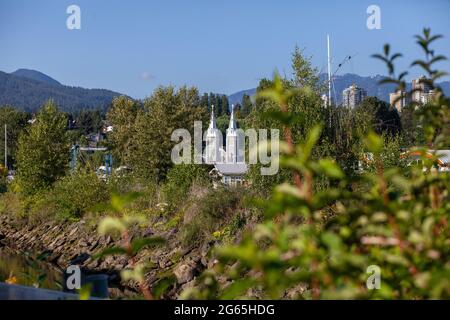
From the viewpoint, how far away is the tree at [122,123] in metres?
36.0

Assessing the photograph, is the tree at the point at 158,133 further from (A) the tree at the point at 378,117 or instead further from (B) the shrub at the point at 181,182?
(A) the tree at the point at 378,117

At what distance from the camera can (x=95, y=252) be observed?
19.2 meters

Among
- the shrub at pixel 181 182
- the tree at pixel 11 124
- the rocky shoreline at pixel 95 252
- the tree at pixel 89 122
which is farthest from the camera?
the tree at pixel 89 122

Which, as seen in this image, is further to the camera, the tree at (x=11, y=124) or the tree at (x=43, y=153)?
the tree at (x=11, y=124)

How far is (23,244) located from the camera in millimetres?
23641

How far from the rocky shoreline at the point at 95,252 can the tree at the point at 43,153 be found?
6.05 feet

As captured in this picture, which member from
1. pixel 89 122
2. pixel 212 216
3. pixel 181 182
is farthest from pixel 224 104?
pixel 212 216

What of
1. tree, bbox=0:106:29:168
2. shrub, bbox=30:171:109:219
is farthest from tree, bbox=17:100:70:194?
tree, bbox=0:106:29:168

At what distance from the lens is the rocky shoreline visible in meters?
14.6

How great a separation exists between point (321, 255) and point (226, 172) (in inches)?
855

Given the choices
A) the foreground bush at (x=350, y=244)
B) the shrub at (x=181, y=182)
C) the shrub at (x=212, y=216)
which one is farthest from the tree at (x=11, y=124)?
the foreground bush at (x=350, y=244)

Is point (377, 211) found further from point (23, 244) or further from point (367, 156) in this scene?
point (23, 244)
